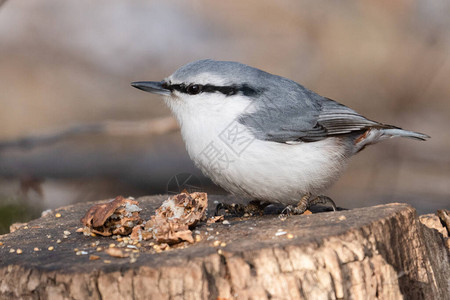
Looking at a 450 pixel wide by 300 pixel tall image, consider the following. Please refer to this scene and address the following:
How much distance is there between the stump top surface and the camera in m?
2.18

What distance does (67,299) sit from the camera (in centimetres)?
212

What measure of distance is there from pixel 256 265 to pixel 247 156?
2.66 ft

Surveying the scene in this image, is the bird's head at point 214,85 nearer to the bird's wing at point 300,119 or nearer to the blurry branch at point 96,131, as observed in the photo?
the bird's wing at point 300,119

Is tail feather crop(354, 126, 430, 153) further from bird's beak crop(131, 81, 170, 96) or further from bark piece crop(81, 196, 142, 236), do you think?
bark piece crop(81, 196, 142, 236)

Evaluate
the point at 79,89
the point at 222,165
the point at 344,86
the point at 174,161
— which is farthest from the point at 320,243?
the point at 79,89

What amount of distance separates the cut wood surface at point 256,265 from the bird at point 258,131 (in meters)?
0.39

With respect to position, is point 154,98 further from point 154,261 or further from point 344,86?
point 154,261

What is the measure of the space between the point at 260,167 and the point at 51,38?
485cm

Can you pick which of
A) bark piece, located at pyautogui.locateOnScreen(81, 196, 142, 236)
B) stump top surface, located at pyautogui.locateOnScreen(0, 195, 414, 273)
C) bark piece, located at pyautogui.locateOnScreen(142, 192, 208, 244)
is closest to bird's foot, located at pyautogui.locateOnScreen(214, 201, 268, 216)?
stump top surface, located at pyautogui.locateOnScreen(0, 195, 414, 273)

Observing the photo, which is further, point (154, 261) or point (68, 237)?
point (68, 237)

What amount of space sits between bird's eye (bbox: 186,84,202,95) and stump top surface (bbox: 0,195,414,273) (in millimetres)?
696

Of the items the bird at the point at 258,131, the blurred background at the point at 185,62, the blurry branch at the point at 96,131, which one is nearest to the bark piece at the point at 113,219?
the bird at the point at 258,131

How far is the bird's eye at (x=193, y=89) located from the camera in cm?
303

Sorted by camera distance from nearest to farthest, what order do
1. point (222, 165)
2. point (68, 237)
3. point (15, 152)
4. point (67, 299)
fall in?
point (67, 299), point (68, 237), point (222, 165), point (15, 152)
